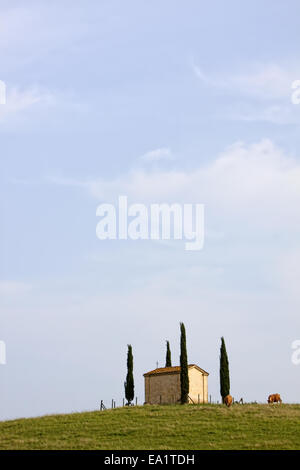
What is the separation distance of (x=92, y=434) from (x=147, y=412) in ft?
33.3

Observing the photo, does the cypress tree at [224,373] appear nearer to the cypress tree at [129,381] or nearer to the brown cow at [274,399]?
the brown cow at [274,399]

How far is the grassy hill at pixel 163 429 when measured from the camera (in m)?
39.8

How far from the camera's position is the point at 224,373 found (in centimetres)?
6288

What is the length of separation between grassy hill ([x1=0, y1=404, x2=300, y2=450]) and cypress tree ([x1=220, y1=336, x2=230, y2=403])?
429 cm

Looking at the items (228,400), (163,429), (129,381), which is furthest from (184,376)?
(163,429)

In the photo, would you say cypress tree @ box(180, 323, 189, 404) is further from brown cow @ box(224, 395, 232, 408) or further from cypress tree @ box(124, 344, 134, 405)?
cypress tree @ box(124, 344, 134, 405)

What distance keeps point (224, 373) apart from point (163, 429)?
756 inches

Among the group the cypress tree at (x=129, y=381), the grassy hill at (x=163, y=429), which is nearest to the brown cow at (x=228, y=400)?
the grassy hill at (x=163, y=429)

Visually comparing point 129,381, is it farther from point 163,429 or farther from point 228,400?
point 163,429

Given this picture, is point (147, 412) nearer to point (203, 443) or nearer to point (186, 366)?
point (186, 366)

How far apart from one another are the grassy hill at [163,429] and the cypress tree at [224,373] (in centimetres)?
429

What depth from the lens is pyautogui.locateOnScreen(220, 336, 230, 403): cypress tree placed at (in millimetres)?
62250
